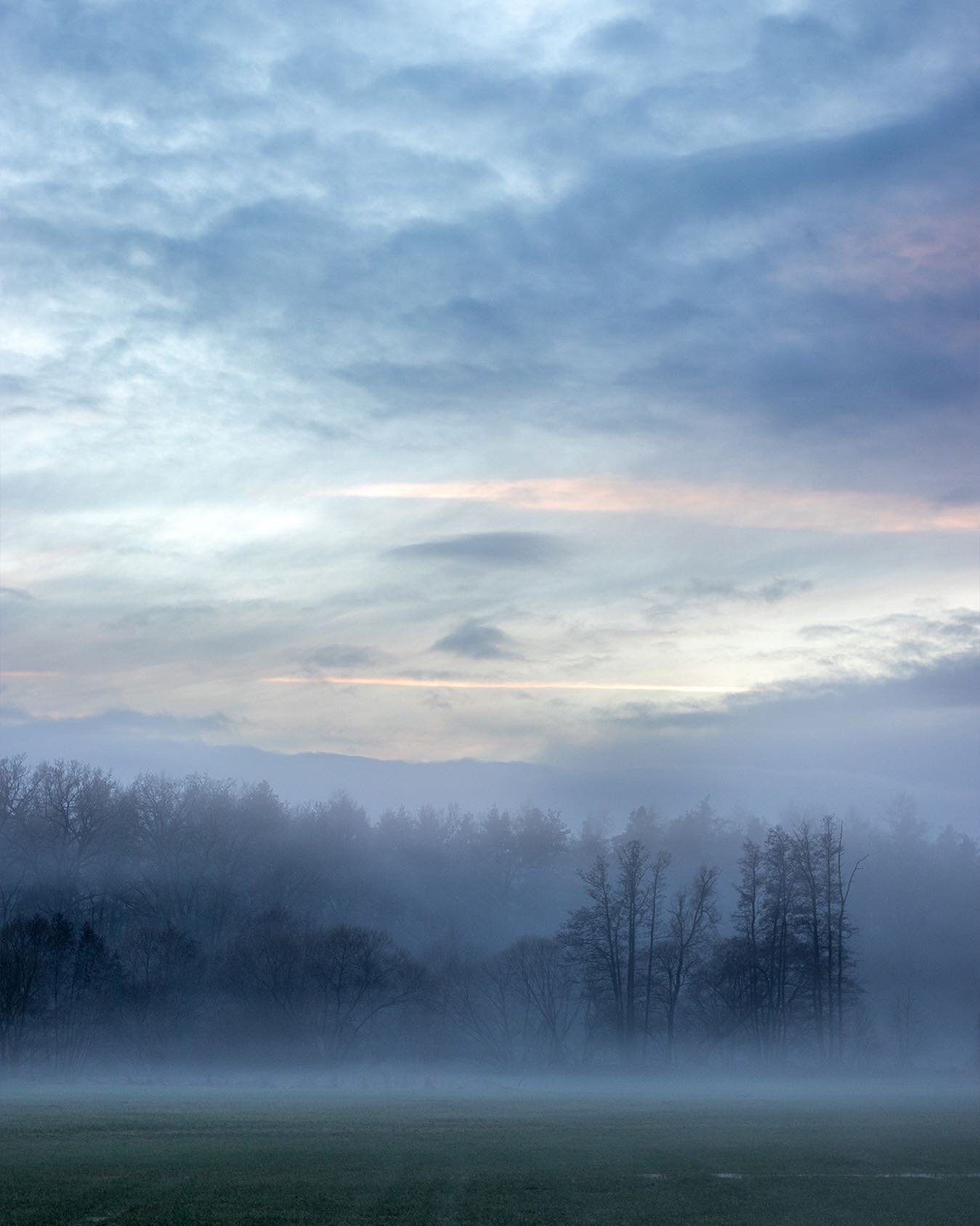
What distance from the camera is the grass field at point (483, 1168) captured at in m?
19.5

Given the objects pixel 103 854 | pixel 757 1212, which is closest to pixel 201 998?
pixel 103 854

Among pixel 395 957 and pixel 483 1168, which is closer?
pixel 483 1168

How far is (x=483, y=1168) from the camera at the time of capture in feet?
81.0

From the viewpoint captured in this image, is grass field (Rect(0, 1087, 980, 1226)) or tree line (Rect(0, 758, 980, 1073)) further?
tree line (Rect(0, 758, 980, 1073))

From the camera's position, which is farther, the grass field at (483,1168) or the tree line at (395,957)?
the tree line at (395,957)

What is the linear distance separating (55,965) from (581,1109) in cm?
5461

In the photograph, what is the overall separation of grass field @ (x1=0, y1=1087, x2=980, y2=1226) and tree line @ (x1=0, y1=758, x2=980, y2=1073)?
159 feet

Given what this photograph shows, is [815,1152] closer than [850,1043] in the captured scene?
Yes

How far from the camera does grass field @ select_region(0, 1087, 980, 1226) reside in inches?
770

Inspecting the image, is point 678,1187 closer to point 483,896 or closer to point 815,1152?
point 815,1152

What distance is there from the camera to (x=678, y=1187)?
73.3ft

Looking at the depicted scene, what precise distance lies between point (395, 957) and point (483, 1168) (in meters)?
72.8

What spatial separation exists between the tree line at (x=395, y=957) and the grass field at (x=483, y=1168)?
48.4 metres

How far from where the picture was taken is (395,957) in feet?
313
